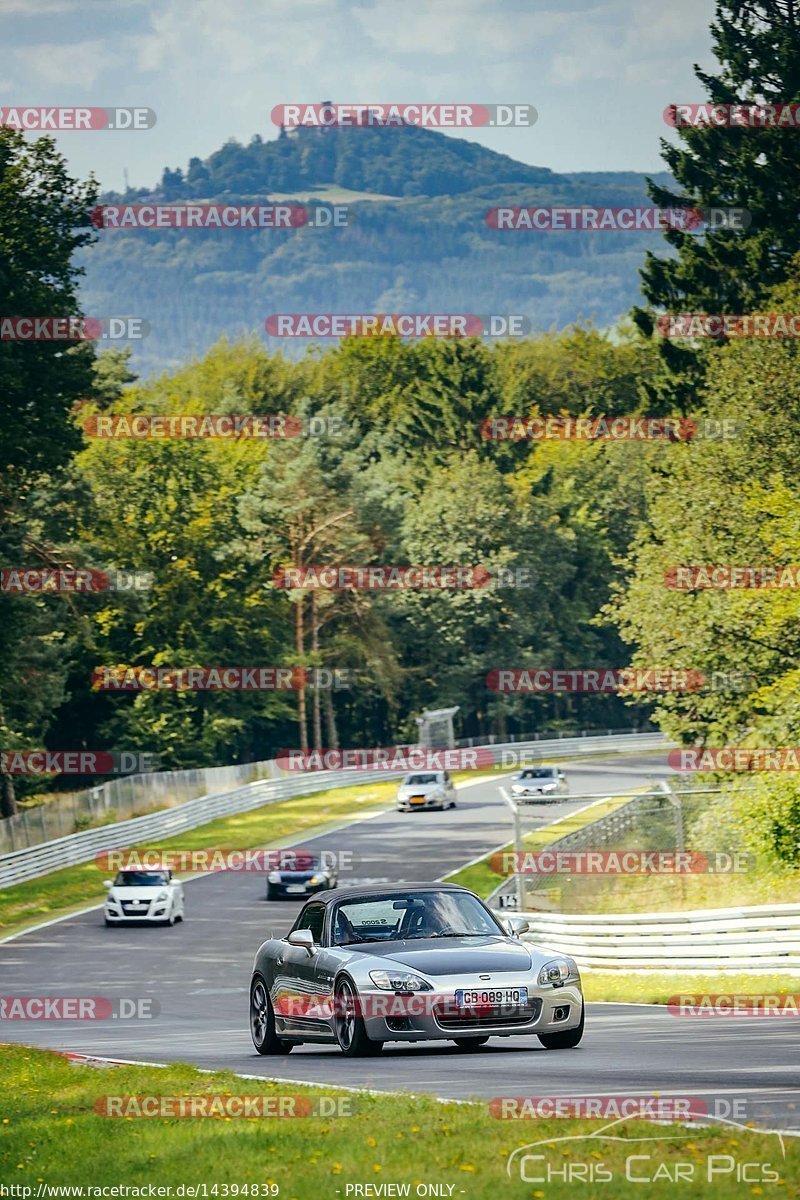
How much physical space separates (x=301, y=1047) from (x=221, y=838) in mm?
40276

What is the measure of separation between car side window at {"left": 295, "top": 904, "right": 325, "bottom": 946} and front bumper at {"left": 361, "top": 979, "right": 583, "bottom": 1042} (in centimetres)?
145

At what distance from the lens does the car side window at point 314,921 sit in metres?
14.9

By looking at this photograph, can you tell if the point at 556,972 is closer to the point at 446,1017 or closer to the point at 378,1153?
the point at 446,1017

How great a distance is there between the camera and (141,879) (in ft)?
127

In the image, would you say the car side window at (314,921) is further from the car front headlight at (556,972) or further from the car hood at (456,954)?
the car front headlight at (556,972)

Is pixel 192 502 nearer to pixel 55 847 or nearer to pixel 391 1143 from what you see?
pixel 55 847

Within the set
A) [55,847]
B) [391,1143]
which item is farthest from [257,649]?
[391,1143]

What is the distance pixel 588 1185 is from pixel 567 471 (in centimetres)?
Answer: 9952

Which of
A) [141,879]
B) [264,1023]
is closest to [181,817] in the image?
[141,879]

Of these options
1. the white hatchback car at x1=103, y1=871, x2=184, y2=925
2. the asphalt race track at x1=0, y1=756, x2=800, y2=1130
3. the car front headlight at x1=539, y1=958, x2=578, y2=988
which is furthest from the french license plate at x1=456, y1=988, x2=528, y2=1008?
the white hatchback car at x1=103, y1=871, x2=184, y2=925

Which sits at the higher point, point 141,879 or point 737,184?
point 737,184

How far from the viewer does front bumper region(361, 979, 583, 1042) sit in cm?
1316

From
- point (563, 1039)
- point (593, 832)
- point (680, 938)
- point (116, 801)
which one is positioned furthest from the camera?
point (116, 801)

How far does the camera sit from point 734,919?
70.1 feet
